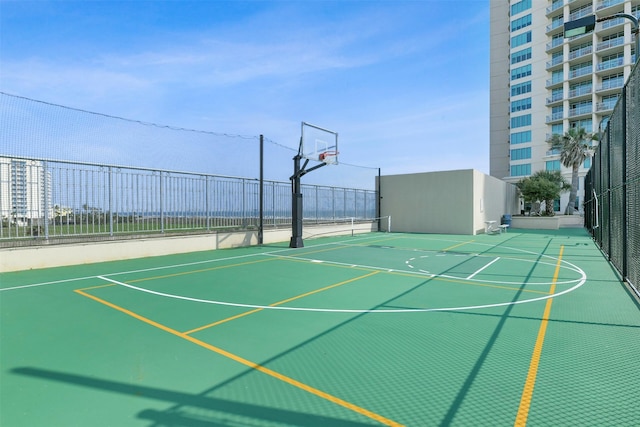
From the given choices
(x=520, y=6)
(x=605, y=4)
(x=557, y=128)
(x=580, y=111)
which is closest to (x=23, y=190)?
(x=580, y=111)

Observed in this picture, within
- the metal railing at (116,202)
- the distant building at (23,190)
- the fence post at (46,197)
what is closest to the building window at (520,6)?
the metal railing at (116,202)

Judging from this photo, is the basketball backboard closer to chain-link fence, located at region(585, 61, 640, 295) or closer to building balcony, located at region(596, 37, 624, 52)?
chain-link fence, located at region(585, 61, 640, 295)

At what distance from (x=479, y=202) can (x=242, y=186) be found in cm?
1505

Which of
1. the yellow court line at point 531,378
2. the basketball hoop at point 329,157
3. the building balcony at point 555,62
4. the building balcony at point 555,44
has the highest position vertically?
the building balcony at point 555,44

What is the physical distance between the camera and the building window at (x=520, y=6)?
5390cm

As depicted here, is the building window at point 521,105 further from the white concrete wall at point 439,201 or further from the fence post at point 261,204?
the fence post at point 261,204

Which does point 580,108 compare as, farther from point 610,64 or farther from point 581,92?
point 610,64

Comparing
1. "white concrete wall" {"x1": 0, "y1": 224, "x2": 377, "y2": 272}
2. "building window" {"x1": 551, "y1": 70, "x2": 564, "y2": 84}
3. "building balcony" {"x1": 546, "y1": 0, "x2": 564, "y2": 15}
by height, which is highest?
"building balcony" {"x1": 546, "y1": 0, "x2": 564, "y2": 15}

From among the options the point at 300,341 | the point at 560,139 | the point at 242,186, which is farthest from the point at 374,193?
the point at 560,139

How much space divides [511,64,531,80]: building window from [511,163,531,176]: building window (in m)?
14.5

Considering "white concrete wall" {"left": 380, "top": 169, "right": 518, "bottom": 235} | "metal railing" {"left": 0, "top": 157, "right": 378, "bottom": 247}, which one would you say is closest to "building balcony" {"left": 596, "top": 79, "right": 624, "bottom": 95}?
"white concrete wall" {"left": 380, "top": 169, "right": 518, "bottom": 235}

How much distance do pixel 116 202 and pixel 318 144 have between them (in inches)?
326

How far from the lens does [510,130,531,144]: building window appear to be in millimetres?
53156

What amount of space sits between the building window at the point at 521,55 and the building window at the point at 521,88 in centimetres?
396
